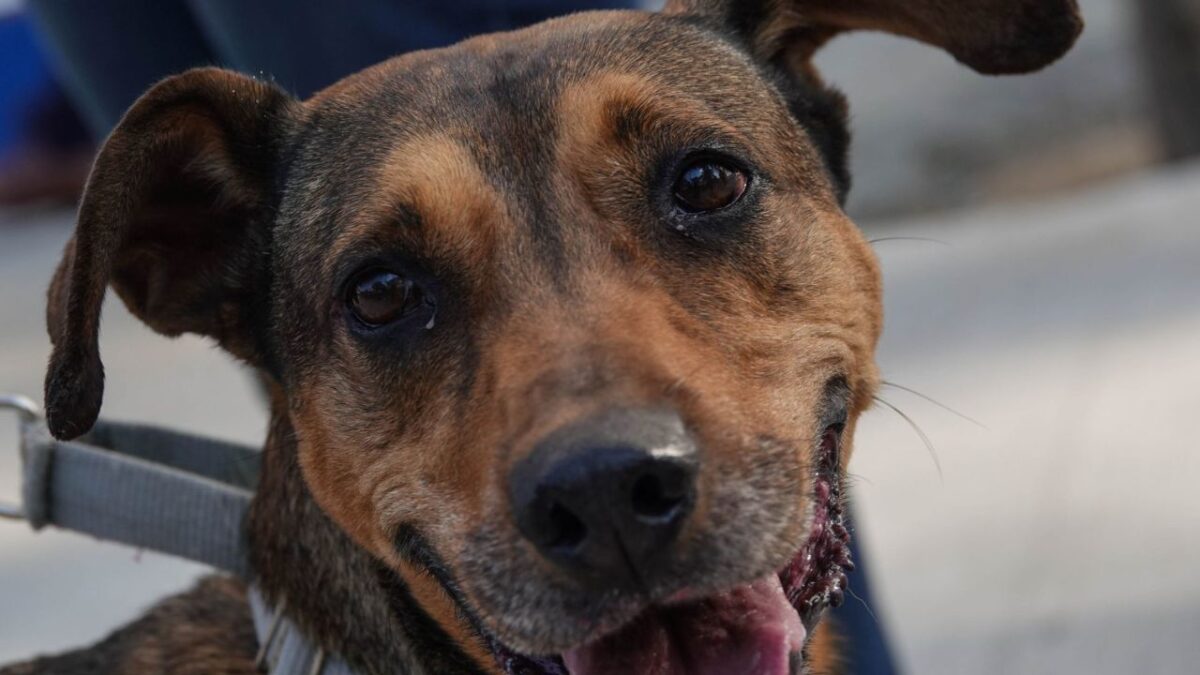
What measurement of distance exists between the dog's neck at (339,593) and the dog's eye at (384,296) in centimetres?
39

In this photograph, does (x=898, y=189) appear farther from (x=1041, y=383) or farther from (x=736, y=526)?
(x=736, y=526)

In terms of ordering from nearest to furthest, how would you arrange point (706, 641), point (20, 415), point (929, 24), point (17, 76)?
point (706, 641) < point (929, 24) < point (20, 415) < point (17, 76)

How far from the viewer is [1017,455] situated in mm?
6457

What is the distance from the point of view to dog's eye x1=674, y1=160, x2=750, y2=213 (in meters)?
3.22

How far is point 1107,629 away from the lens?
5188 millimetres

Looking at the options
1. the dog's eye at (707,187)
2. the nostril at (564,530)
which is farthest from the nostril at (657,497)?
the dog's eye at (707,187)

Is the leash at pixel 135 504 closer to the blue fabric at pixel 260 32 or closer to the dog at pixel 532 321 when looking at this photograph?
the dog at pixel 532 321

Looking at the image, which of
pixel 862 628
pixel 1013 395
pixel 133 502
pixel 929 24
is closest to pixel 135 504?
pixel 133 502

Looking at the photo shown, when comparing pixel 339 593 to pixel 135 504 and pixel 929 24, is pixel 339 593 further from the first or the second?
pixel 929 24

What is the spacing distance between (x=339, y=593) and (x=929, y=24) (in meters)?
1.86

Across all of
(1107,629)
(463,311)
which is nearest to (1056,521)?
(1107,629)

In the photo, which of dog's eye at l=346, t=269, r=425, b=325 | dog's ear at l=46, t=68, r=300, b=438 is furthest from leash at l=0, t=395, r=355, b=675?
dog's eye at l=346, t=269, r=425, b=325

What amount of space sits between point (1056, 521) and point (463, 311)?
350 centimetres

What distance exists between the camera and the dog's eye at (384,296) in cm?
319
